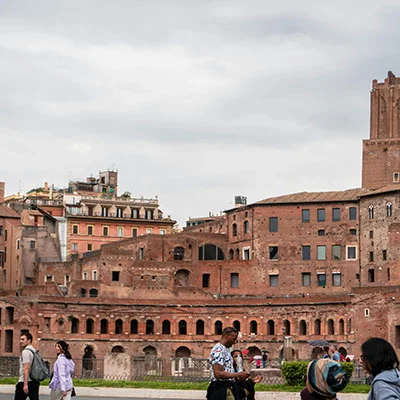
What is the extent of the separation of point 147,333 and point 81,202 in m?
26.4

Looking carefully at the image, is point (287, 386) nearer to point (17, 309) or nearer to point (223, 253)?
point (17, 309)

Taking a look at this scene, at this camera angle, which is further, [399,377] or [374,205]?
[374,205]

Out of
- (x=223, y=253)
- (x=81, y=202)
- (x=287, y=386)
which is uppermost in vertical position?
(x=81, y=202)

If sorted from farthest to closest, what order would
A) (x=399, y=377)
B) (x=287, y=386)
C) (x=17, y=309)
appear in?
(x=17, y=309)
(x=287, y=386)
(x=399, y=377)

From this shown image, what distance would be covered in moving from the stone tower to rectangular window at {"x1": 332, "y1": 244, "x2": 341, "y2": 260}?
6854 mm

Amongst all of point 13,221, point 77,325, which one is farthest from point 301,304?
point 13,221

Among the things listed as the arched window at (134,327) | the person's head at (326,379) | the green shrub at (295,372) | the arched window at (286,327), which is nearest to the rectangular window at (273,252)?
the arched window at (286,327)

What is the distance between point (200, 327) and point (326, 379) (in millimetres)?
70627

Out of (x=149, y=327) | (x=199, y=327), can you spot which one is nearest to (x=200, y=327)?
(x=199, y=327)

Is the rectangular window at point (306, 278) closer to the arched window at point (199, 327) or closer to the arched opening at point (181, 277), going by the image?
the arched window at point (199, 327)

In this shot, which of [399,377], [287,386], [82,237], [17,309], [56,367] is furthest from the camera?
[82,237]

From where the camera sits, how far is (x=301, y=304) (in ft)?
249

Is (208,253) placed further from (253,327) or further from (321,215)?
(321,215)

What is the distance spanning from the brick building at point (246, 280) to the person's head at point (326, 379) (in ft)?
204
